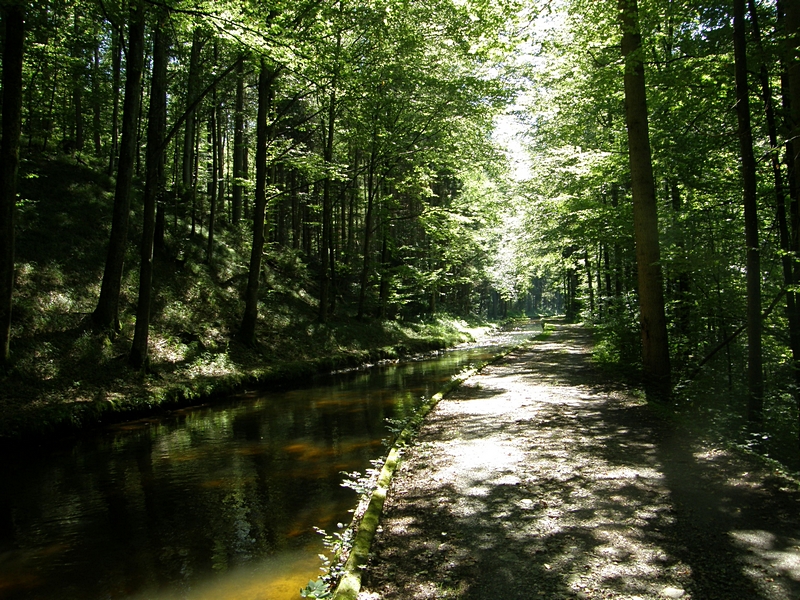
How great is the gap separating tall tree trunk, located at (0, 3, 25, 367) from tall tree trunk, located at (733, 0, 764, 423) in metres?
11.6

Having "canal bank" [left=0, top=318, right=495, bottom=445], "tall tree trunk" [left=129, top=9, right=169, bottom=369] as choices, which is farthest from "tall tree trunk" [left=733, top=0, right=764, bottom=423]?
"tall tree trunk" [left=129, top=9, right=169, bottom=369]

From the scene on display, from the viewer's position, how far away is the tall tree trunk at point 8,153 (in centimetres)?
928

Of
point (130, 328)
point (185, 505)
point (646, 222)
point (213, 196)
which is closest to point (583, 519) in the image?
point (185, 505)

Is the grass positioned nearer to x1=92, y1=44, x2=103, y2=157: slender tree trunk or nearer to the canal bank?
the canal bank

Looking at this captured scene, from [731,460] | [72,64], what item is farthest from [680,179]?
[72,64]

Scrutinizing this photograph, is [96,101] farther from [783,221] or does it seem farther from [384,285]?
[783,221]

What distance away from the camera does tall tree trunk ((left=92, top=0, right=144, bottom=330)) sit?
37.9ft

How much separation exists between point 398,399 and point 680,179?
7465mm

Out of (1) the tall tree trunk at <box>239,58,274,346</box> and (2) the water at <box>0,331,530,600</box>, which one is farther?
(1) the tall tree trunk at <box>239,58,274,346</box>

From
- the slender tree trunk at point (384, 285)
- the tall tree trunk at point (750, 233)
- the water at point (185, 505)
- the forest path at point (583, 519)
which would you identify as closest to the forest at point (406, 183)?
the tall tree trunk at point (750, 233)

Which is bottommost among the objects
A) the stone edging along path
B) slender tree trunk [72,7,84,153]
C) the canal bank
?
the stone edging along path

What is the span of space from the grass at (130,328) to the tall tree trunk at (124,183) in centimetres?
60

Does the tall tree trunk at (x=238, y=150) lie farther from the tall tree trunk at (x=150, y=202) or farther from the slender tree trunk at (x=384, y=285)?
the slender tree trunk at (x=384, y=285)

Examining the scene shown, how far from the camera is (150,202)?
1208 centimetres
